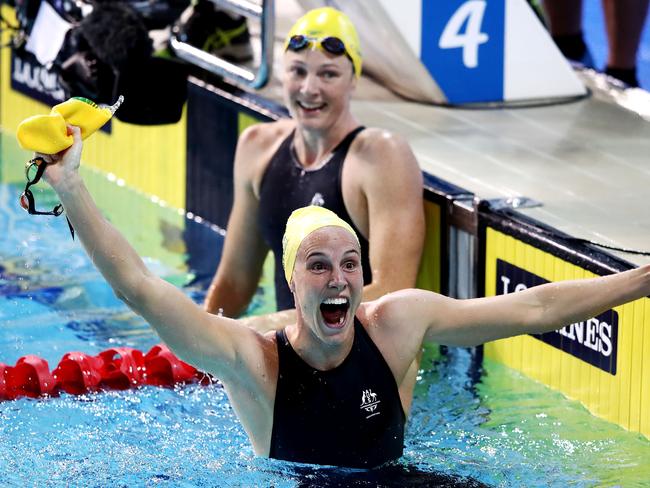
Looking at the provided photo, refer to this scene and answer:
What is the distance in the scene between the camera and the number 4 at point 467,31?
20.3ft

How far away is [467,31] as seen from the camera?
6.23 meters

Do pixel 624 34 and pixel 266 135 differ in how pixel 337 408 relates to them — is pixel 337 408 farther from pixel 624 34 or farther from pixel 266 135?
pixel 624 34

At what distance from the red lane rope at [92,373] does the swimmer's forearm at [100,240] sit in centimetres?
142

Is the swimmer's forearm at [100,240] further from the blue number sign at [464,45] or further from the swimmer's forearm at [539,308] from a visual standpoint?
the blue number sign at [464,45]

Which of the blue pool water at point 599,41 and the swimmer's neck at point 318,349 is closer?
the swimmer's neck at point 318,349

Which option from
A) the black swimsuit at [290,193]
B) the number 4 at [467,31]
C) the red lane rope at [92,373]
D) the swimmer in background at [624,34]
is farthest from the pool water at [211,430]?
the swimmer in background at [624,34]

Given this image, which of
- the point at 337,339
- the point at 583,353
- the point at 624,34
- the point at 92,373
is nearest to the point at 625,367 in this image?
the point at 583,353

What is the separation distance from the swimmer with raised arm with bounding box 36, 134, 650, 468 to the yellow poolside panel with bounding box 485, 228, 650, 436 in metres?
0.88

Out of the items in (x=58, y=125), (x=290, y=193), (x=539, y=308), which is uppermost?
(x=58, y=125)

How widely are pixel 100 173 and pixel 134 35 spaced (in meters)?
1.45

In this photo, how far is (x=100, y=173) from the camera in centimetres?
A: 763

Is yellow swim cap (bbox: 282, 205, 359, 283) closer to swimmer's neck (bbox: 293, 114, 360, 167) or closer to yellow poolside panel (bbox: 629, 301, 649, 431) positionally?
yellow poolside panel (bbox: 629, 301, 649, 431)

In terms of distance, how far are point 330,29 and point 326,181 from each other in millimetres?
486

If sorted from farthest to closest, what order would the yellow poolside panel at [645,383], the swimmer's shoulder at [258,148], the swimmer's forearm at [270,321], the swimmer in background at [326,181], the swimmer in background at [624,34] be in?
the swimmer in background at [624,34] < the swimmer's shoulder at [258,148] < the swimmer in background at [326,181] < the swimmer's forearm at [270,321] < the yellow poolside panel at [645,383]
